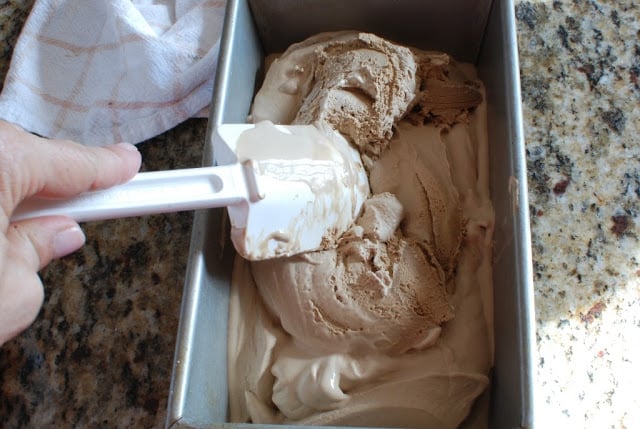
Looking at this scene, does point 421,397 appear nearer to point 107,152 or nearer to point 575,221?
point 575,221

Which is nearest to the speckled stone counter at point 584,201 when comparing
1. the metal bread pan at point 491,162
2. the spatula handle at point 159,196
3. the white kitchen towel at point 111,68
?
the metal bread pan at point 491,162

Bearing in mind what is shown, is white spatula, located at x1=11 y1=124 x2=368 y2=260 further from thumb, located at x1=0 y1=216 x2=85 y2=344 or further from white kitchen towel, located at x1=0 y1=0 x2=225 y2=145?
white kitchen towel, located at x1=0 y1=0 x2=225 y2=145

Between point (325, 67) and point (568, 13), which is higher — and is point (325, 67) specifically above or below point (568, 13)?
below

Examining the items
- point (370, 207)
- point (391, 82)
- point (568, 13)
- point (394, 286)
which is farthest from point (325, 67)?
→ point (568, 13)

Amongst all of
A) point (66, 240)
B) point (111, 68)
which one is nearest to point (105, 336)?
point (66, 240)

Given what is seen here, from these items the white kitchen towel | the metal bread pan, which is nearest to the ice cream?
the metal bread pan

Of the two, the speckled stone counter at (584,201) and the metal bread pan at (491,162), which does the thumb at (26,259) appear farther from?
the speckled stone counter at (584,201)
